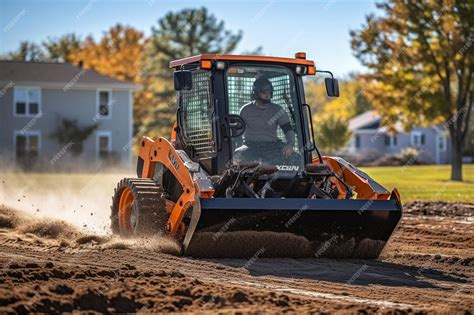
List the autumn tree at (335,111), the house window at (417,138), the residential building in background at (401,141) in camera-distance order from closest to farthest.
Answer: the autumn tree at (335,111), the residential building in background at (401,141), the house window at (417,138)

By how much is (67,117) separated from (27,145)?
2872 mm

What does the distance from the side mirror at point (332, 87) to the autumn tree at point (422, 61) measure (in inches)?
757

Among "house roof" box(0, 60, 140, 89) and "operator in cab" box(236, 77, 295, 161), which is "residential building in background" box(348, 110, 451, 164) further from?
"operator in cab" box(236, 77, 295, 161)

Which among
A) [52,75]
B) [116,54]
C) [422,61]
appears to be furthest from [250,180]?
[116,54]

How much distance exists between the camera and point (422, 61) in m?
31.3

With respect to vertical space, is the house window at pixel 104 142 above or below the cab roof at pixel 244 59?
below

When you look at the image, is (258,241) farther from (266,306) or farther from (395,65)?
(395,65)

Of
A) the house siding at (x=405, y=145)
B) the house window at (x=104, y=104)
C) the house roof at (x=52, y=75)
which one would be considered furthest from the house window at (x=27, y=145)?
the house siding at (x=405, y=145)

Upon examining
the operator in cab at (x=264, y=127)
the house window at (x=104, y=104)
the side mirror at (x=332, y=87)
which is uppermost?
the house window at (x=104, y=104)

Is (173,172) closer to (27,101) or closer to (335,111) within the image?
(27,101)

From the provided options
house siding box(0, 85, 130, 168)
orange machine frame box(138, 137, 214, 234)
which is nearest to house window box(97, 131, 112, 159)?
house siding box(0, 85, 130, 168)

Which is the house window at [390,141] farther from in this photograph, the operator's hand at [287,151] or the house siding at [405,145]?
the operator's hand at [287,151]

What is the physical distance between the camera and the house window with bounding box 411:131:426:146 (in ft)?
222

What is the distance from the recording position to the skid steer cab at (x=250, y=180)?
10469 mm
